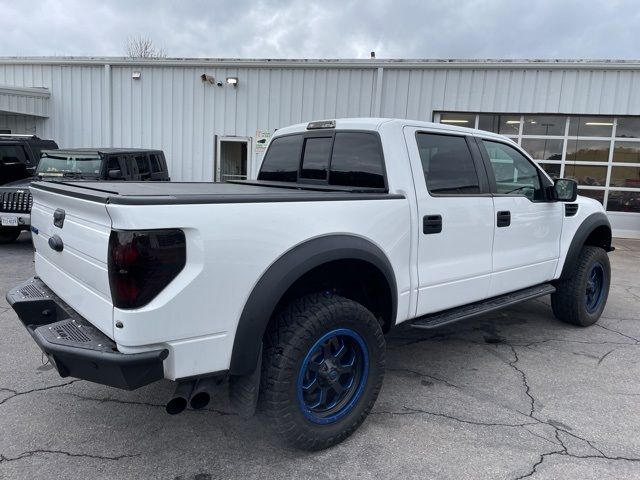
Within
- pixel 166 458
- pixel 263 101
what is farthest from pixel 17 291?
pixel 263 101

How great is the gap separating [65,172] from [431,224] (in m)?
7.59

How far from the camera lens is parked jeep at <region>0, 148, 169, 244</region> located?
8492 millimetres

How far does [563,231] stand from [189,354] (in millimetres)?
3869

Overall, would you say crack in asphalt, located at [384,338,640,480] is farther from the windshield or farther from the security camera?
the security camera

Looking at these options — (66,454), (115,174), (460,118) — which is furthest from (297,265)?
(460,118)

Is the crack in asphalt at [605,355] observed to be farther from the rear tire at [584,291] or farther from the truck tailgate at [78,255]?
the truck tailgate at [78,255]

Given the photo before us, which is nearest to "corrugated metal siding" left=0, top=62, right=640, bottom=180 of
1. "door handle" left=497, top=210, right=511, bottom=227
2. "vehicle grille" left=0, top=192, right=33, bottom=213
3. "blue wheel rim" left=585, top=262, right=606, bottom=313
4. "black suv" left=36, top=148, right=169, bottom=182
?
"black suv" left=36, top=148, right=169, bottom=182

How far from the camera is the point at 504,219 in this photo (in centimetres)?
400

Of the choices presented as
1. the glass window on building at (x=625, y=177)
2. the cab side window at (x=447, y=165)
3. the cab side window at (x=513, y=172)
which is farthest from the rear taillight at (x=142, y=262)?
the glass window on building at (x=625, y=177)

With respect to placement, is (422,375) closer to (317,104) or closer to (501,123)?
(317,104)

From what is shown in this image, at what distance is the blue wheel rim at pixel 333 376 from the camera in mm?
2798

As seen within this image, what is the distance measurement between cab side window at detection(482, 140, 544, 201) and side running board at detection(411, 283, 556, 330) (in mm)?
831

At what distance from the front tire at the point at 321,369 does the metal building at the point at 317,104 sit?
10.4 m

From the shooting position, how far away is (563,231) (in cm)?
477
